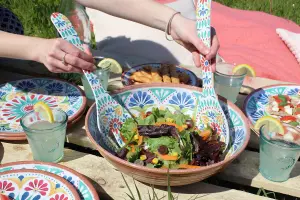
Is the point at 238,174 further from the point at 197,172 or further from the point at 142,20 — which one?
the point at 142,20

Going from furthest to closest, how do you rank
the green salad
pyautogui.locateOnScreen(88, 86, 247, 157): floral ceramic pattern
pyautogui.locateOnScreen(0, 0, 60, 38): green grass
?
pyautogui.locateOnScreen(0, 0, 60, 38): green grass, pyautogui.locateOnScreen(88, 86, 247, 157): floral ceramic pattern, the green salad

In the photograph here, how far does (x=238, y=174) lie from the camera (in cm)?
130

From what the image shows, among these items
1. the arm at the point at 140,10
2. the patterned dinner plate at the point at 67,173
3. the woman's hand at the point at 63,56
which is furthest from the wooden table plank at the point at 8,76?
the patterned dinner plate at the point at 67,173

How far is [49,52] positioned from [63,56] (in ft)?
0.18

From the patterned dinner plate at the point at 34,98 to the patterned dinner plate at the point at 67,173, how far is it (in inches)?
9.7

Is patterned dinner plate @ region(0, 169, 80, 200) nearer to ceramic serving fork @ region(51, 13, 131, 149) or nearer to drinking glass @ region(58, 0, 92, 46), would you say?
ceramic serving fork @ region(51, 13, 131, 149)

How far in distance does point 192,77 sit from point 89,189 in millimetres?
825

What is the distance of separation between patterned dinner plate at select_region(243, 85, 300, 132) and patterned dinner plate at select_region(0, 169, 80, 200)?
754 millimetres

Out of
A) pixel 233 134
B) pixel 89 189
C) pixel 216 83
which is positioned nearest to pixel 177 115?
pixel 233 134

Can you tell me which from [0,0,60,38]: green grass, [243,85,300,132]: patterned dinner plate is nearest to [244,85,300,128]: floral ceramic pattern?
[243,85,300,132]: patterned dinner plate

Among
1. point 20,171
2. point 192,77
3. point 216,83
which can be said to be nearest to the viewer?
point 20,171

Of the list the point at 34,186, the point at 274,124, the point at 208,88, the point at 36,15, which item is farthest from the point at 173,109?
the point at 36,15

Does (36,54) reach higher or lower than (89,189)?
higher

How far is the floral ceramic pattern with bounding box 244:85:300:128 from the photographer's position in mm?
1601
